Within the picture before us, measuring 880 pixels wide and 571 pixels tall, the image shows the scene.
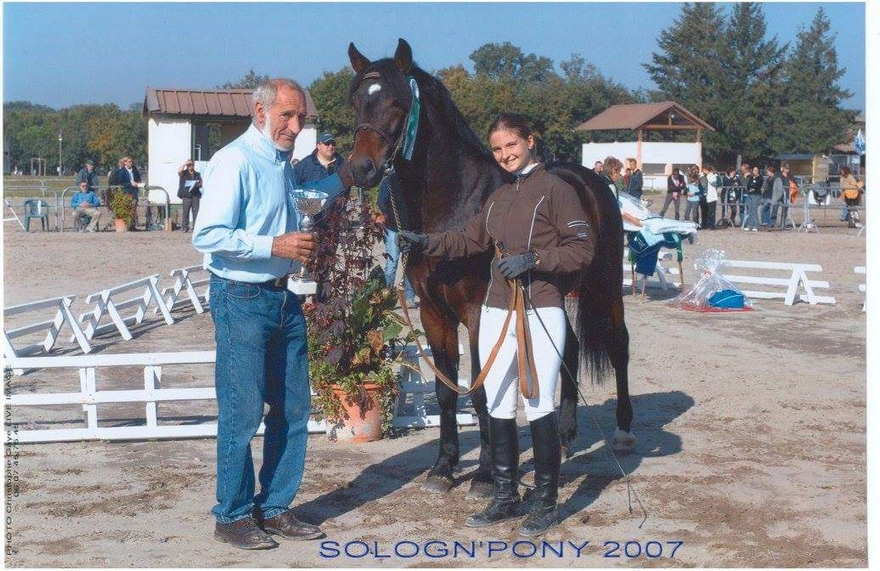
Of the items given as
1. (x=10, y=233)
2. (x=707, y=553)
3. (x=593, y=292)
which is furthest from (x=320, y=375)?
(x=10, y=233)

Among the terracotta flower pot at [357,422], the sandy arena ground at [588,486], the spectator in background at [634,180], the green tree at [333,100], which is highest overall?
the green tree at [333,100]

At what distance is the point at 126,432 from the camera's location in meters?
6.65

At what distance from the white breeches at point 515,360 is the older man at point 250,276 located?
0.96 metres

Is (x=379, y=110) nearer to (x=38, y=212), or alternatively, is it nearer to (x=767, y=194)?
(x=38, y=212)

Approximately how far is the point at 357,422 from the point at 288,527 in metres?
1.86

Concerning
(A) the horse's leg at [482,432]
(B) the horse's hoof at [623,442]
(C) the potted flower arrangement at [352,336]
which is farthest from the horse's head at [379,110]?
(B) the horse's hoof at [623,442]

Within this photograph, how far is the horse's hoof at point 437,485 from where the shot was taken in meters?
5.60

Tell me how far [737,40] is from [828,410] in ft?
232

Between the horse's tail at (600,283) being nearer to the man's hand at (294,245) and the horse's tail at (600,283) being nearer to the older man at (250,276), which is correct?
the older man at (250,276)

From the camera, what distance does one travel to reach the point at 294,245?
444 centimetres

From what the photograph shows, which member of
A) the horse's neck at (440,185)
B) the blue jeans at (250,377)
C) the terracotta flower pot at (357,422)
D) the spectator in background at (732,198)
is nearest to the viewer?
the blue jeans at (250,377)

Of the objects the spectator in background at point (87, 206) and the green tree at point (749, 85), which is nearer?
the spectator in background at point (87, 206)

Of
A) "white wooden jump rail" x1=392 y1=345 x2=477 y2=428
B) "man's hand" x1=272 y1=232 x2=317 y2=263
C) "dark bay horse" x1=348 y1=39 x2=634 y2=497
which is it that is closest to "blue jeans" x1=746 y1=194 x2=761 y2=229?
"white wooden jump rail" x1=392 y1=345 x2=477 y2=428

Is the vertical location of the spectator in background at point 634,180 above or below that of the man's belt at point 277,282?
above
